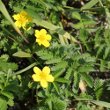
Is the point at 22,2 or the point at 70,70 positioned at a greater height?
the point at 22,2

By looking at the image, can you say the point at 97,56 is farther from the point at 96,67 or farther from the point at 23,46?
the point at 23,46

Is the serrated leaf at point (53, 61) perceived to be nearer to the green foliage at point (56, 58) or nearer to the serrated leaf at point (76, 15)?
the green foliage at point (56, 58)

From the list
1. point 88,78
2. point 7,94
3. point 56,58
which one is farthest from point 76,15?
point 7,94

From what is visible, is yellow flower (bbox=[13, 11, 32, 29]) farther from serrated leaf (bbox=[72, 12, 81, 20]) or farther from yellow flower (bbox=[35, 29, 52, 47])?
serrated leaf (bbox=[72, 12, 81, 20])

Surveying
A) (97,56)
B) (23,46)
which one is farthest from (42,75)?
(97,56)

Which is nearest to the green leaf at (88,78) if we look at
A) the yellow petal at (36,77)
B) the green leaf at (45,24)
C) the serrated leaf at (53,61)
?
the serrated leaf at (53,61)

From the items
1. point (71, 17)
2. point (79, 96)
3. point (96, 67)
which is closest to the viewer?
point (79, 96)

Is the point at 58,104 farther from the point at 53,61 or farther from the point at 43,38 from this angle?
the point at 43,38

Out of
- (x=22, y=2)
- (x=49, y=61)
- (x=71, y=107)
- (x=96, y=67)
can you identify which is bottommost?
(x=71, y=107)
